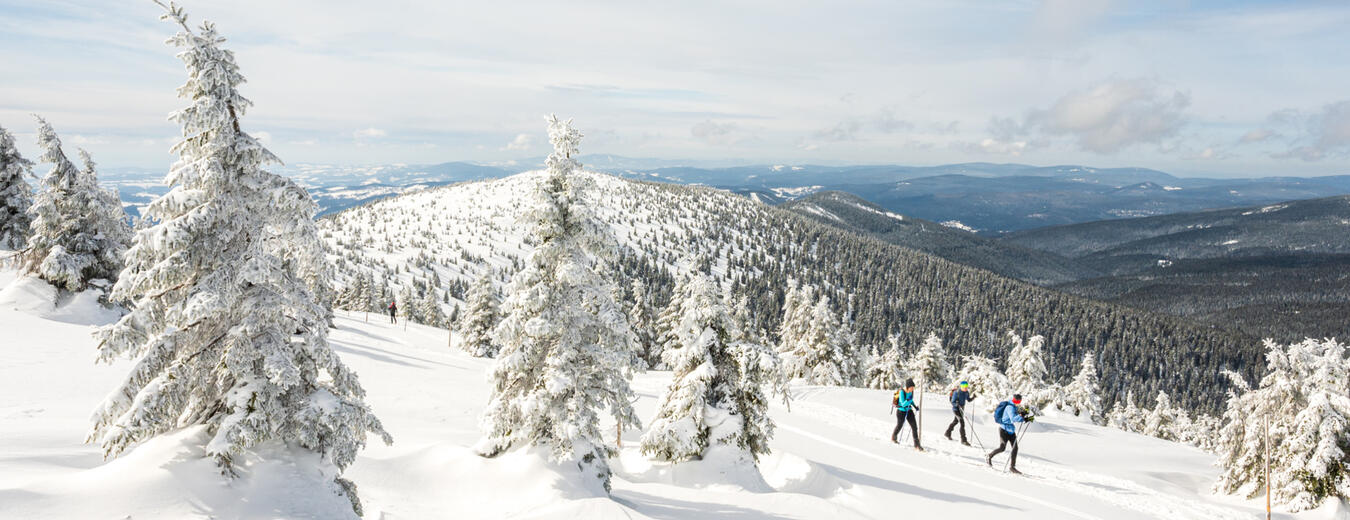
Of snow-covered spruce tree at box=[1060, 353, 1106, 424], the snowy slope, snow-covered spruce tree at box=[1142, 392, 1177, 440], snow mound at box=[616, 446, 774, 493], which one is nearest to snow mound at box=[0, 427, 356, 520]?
the snowy slope

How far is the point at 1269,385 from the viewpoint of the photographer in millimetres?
22156

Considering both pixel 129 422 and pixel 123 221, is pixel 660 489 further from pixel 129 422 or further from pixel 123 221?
pixel 123 221

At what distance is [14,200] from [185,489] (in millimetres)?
28910

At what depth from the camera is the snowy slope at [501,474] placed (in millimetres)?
6863

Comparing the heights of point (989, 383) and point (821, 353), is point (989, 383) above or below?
above

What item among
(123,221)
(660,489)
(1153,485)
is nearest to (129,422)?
(660,489)

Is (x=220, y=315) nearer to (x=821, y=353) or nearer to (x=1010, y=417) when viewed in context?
(x=1010, y=417)

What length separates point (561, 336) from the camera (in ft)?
38.3

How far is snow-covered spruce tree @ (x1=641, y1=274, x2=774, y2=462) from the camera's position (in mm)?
14391

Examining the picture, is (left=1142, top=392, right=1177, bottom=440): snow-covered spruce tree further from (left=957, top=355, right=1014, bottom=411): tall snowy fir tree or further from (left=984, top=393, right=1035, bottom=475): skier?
(left=984, top=393, right=1035, bottom=475): skier

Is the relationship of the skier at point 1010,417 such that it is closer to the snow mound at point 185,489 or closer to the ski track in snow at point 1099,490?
the ski track in snow at point 1099,490

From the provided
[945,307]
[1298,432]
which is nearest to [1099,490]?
[1298,432]

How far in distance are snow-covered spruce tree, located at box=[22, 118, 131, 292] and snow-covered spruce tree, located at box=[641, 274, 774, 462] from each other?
21.2 metres

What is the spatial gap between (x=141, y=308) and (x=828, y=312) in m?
44.6
